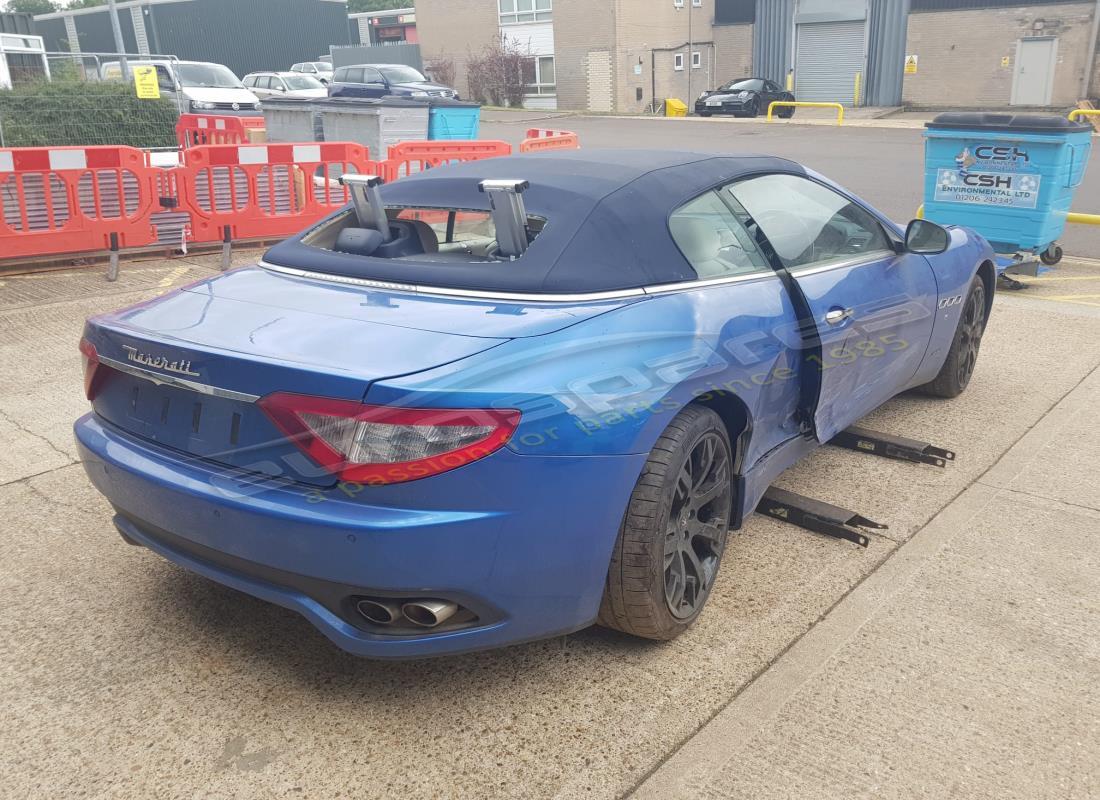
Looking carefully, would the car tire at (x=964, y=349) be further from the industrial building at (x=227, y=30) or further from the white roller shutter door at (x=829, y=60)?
the industrial building at (x=227, y=30)

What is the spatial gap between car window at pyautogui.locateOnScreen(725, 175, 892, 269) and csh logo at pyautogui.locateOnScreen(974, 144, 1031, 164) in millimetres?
4420

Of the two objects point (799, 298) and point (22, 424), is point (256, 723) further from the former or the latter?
point (22, 424)

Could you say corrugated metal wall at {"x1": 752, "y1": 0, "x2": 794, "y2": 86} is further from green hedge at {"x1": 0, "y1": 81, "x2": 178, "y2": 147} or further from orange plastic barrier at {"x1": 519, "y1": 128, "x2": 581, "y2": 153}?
orange plastic barrier at {"x1": 519, "y1": 128, "x2": 581, "y2": 153}

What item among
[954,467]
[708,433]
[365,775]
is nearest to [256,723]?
[365,775]

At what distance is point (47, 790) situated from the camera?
2408 mm

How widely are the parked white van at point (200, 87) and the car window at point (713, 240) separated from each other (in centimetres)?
2113

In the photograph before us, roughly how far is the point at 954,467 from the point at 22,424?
4487 mm

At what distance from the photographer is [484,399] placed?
2.40 m

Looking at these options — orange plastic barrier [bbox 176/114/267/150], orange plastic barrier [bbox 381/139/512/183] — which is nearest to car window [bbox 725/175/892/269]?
orange plastic barrier [bbox 381/139/512/183]

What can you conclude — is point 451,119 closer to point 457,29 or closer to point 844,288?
point 844,288

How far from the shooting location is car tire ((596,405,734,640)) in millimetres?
2725

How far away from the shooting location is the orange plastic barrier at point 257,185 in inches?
352

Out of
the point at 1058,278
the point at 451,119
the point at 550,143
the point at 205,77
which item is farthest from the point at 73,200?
the point at 205,77

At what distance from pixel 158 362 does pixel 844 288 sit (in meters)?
2.47
